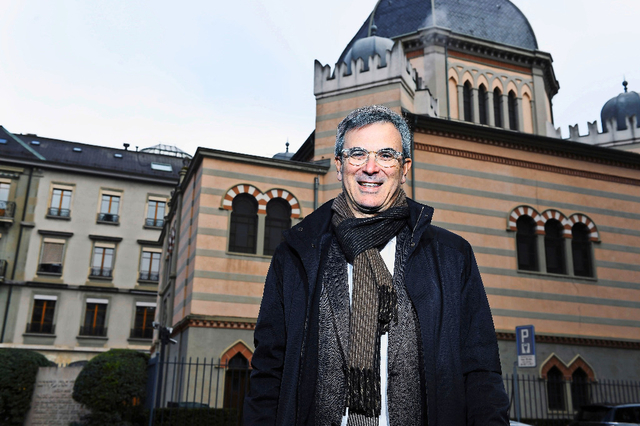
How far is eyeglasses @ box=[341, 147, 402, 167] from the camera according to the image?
8.31ft

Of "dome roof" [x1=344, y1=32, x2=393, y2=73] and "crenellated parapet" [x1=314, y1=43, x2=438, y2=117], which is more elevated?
"dome roof" [x1=344, y1=32, x2=393, y2=73]

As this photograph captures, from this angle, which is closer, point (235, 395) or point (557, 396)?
point (235, 395)

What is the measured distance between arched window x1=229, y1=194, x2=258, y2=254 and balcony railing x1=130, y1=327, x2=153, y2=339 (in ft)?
66.1

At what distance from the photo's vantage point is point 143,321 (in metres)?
33.7

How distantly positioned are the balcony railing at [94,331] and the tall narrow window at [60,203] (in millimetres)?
6751

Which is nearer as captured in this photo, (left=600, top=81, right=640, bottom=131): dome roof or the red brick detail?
the red brick detail

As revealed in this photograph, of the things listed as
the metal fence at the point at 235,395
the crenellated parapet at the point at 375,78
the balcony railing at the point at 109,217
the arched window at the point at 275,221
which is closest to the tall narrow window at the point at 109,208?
the balcony railing at the point at 109,217

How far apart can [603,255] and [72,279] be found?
2775 cm

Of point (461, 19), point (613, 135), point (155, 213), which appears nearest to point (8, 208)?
point (155, 213)

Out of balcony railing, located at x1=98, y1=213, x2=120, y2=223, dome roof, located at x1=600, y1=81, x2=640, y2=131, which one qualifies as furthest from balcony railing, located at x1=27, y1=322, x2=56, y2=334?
dome roof, located at x1=600, y1=81, x2=640, y2=131

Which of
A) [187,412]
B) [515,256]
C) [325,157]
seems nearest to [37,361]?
[187,412]

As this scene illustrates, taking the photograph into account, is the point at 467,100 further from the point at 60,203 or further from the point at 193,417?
the point at 60,203

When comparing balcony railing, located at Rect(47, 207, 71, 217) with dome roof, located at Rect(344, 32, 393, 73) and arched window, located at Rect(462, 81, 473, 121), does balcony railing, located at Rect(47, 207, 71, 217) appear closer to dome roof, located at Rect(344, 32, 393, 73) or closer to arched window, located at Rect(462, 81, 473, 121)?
dome roof, located at Rect(344, 32, 393, 73)

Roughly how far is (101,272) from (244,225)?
68.5 feet
